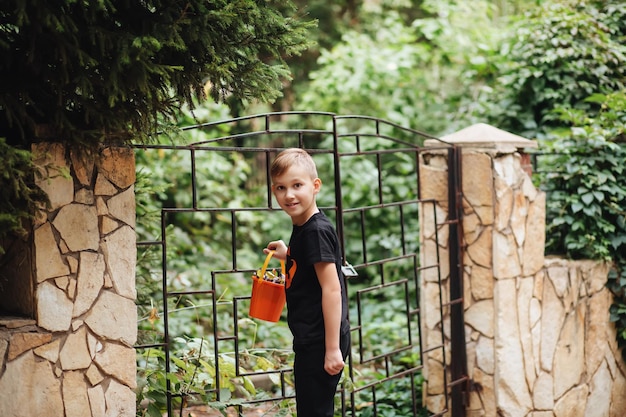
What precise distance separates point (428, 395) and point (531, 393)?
2.06 ft

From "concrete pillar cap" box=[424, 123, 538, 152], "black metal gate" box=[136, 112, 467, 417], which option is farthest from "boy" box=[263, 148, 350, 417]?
"concrete pillar cap" box=[424, 123, 538, 152]

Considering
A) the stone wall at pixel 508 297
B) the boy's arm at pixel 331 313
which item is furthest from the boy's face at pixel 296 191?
the stone wall at pixel 508 297

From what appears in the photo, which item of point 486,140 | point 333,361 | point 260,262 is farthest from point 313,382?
point 260,262

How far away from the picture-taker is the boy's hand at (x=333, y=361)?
109 inches

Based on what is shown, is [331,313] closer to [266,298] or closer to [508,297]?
[266,298]

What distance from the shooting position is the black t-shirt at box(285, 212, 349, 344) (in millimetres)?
2834

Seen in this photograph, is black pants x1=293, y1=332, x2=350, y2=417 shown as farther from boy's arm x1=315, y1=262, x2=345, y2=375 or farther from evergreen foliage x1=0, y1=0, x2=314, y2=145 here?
evergreen foliage x1=0, y1=0, x2=314, y2=145

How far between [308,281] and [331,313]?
186 millimetres

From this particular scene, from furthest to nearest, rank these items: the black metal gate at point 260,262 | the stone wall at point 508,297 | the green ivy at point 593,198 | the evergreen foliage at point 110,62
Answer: the green ivy at point 593,198 → the stone wall at point 508,297 → the black metal gate at point 260,262 → the evergreen foliage at point 110,62

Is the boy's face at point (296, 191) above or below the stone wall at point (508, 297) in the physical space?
above

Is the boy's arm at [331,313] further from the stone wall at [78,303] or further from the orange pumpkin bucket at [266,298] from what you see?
the stone wall at [78,303]

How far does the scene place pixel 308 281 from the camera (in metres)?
2.90

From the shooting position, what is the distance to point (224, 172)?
24.8 feet

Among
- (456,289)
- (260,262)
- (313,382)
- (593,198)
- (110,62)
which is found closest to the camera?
(110,62)
